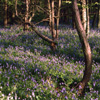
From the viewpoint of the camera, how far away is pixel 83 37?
4.47m

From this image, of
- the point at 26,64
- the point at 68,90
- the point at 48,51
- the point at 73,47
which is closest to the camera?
the point at 68,90

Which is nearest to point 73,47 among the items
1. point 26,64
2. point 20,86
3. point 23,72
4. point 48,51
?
point 48,51

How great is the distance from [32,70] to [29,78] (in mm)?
678

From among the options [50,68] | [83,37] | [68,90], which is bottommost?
[68,90]

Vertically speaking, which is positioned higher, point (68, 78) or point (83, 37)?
point (83, 37)

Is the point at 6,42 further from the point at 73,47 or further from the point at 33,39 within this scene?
the point at 73,47

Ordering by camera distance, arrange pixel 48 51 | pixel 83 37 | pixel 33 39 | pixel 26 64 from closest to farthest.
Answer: pixel 83 37, pixel 26 64, pixel 48 51, pixel 33 39

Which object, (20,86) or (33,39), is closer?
(20,86)

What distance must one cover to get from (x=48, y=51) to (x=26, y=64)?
2.35 meters

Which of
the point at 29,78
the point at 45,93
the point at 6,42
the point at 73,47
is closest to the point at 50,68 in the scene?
the point at 29,78

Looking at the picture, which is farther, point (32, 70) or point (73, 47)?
point (73, 47)

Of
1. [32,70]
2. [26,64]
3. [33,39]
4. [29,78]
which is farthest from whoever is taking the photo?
[33,39]

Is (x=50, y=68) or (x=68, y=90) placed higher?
(x=50, y=68)

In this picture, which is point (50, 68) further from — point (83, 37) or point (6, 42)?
point (6, 42)
